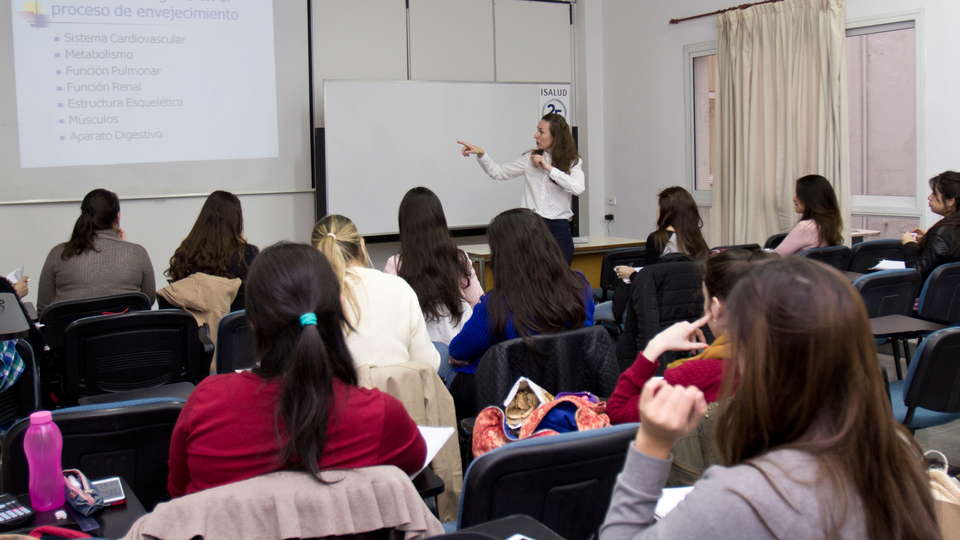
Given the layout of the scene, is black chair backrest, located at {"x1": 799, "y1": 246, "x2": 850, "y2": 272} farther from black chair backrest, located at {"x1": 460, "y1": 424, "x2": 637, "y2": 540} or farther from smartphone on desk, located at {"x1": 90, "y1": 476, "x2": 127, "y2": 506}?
smartphone on desk, located at {"x1": 90, "y1": 476, "x2": 127, "y2": 506}

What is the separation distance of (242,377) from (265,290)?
15 centimetres

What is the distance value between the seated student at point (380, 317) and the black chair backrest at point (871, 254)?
2.90m

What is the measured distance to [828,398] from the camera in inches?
35.0

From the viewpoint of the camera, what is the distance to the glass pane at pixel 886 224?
16.5ft

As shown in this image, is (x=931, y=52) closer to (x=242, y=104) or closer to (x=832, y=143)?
(x=832, y=143)

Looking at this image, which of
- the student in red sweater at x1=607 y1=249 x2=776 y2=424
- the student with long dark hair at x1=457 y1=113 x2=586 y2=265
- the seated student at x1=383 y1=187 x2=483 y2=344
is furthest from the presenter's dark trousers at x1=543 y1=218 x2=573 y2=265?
the student in red sweater at x1=607 y1=249 x2=776 y2=424

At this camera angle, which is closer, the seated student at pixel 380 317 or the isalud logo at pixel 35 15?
the seated student at pixel 380 317

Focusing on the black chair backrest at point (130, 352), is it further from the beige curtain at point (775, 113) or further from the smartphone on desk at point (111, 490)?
the beige curtain at point (775, 113)

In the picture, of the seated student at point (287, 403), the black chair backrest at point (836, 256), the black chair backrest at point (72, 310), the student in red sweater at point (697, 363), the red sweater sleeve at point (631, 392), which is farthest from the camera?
the black chair backrest at point (836, 256)

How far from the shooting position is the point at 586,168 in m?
7.34

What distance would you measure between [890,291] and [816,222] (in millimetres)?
1041

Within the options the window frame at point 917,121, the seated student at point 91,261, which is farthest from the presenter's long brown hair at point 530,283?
the window frame at point 917,121

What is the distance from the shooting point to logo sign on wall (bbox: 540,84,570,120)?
6.73 meters

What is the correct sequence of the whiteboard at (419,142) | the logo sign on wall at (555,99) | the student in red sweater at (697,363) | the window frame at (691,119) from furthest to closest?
the logo sign on wall at (555,99) < the window frame at (691,119) < the whiteboard at (419,142) < the student in red sweater at (697,363)
